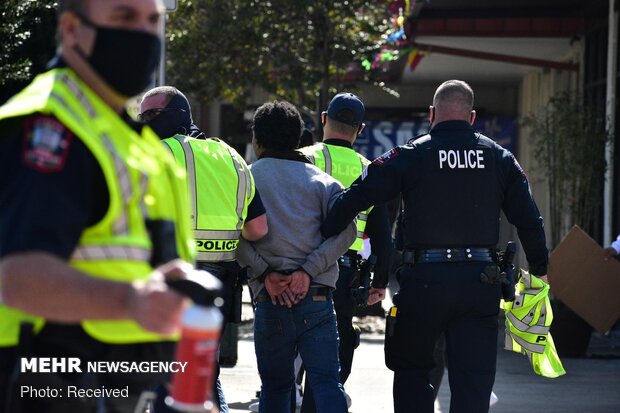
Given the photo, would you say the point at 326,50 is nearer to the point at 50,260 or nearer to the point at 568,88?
the point at 568,88

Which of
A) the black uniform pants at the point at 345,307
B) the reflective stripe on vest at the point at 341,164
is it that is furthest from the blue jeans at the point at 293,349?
the reflective stripe on vest at the point at 341,164

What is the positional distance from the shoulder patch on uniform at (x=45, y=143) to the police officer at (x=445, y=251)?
310 cm

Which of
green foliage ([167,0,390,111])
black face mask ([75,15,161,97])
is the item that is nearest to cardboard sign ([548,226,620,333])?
green foliage ([167,0,390,111])

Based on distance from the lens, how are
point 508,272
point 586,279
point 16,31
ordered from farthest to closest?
point 586,279 < point 16,31 < point 508,272

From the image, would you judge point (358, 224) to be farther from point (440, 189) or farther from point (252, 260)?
point (252, 260)

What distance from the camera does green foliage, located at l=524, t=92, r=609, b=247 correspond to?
39.8 ft

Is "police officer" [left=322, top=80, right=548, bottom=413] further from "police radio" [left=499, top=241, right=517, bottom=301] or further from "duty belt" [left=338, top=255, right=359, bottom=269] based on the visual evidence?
"duty belt" [left=338, top=255, right=359, bottom=269]

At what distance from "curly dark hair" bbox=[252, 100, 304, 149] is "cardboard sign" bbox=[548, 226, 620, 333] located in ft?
12.6

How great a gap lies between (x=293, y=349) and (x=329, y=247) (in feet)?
1.73

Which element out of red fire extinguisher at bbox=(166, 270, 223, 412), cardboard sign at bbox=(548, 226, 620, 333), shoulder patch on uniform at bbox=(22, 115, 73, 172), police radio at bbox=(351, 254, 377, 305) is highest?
shoulder patch on uniform at bbox=(22, 115, 73, 172)

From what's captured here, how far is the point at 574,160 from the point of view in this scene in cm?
1224

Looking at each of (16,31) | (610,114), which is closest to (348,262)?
(16,31)

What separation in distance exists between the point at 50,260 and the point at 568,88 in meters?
13.9

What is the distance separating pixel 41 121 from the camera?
8.13ft
